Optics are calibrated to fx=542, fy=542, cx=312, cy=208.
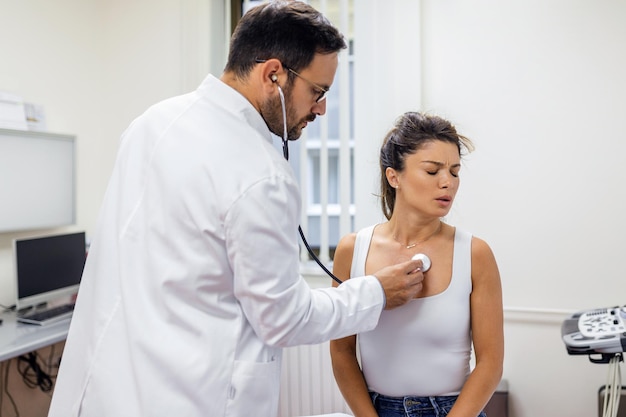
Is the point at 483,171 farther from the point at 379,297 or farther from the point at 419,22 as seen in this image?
the point at 379,297

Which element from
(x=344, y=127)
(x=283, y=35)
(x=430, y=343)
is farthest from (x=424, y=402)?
(x=344, y=127)

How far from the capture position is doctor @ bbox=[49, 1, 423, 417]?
90 centimetres

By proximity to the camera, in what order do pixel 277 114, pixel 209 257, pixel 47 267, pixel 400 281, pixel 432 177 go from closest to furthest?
pixel 209 257, pixel 277 114, pixel 400 281, pixel 432 177, pixel 47 267

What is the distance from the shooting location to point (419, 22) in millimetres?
2271

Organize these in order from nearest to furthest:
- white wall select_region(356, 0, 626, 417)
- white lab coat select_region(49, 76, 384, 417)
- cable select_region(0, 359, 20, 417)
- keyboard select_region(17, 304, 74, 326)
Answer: white lab coat select_region(49, 76, 384, 417), white wall select_region(356, 0, 626, 417), keyboard select_region(17, 304, 74, 326), cable select_region(0, 359, 20, 417)

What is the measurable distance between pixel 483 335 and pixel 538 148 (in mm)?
1221

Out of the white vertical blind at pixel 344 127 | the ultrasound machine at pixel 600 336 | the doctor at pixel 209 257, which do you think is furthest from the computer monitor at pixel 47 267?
the ultrasound machine at pixel 600 336

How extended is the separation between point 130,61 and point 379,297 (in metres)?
2.21

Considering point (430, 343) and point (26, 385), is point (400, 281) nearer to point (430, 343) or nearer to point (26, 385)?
point (430, 343)

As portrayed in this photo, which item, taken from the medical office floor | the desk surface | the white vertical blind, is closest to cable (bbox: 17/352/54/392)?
the medical office floor

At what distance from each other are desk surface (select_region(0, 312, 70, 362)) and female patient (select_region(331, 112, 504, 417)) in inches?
47.9

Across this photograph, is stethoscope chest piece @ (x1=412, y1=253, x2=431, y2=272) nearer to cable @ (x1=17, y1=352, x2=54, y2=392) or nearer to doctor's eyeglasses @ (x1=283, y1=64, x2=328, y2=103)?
doctor's eyeglasses @ (x1=283, y1=64, x2=328, y2=103)

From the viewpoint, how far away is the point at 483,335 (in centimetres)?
117

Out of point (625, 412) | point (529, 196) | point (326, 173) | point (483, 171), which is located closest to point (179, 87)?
point (326, 173)
